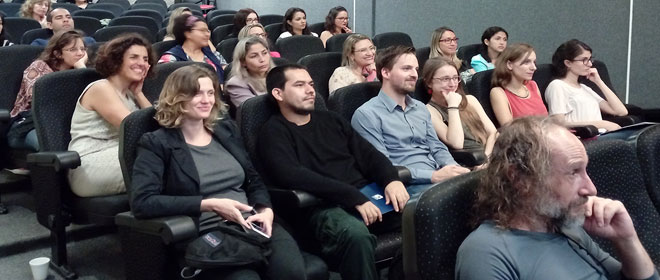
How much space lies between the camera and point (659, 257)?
174 cm

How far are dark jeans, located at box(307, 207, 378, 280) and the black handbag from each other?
0.71 feet

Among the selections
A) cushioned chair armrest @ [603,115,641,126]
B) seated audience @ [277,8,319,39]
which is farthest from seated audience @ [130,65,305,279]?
seated audience @ [277,8,319,39]

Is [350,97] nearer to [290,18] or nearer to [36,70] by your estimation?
[36,70]

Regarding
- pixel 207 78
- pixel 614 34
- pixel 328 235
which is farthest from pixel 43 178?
pixel 614 34

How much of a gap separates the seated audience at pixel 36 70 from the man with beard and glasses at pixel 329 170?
43.2 inches

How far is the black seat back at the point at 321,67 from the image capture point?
351 centimetres

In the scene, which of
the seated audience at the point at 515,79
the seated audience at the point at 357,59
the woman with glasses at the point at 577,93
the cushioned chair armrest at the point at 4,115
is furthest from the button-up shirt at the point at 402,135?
the cushioned chair armrest at the point at 4,115

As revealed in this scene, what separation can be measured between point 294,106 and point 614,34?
338 cm

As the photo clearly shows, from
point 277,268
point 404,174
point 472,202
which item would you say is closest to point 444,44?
point 404,174

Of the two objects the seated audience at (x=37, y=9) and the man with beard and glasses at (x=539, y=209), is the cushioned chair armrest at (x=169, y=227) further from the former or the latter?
the seated audience at (x=37, y=9)

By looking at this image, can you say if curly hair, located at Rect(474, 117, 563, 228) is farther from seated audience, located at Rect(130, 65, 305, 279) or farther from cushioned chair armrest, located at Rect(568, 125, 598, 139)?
cushioned chair armrest, located at Rect(568, 125, 598, 139)

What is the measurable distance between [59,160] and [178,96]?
509 millimetres

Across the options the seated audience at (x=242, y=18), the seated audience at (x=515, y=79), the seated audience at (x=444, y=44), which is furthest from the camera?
the seated audience at (x=242, y=18)

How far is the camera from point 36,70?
295 centimetres
